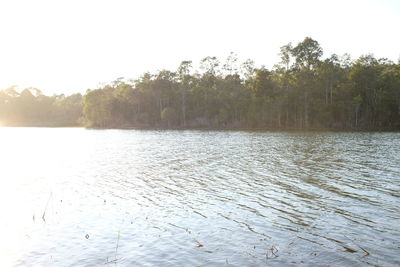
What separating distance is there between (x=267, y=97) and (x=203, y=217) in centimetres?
8870

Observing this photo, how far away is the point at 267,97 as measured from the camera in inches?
3967

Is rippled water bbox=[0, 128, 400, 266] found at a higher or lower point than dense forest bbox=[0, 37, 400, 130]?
lower

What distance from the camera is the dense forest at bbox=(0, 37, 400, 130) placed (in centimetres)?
9225

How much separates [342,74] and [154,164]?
7798cm

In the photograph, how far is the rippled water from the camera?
11039 mm

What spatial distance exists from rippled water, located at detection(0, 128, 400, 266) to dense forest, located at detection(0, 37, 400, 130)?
67.9 metres

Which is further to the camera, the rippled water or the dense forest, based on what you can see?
the dense forest

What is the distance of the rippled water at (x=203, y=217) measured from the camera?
1104 centimetres

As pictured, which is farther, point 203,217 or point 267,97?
point 267,97

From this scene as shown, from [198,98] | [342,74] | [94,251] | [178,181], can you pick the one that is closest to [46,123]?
[198,98]

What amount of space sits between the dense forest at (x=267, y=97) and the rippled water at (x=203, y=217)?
223ft

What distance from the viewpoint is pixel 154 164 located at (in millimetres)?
33844

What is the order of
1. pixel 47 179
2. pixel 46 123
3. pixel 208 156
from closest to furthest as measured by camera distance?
pixel 47 179
pixel 208 156
pixel 46 123

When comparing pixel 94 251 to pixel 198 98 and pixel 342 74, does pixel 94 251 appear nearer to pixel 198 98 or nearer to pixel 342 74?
pixel 342 74
